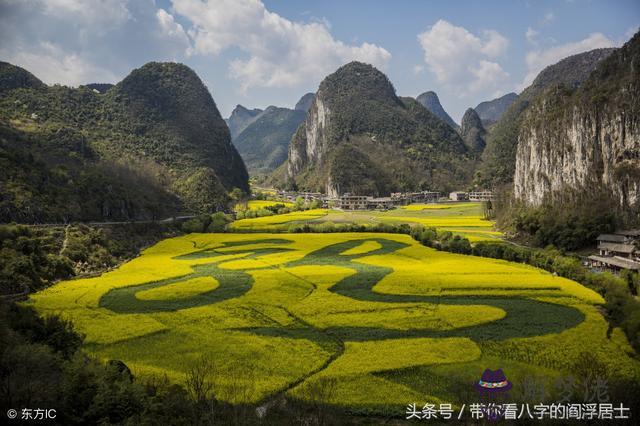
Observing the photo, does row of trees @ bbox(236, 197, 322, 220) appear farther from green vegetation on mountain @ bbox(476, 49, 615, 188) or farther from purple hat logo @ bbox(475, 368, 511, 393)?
purple hat logo @ bbox(475, 368, 511, 393)

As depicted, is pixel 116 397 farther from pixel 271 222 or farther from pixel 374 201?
pixel 374 201

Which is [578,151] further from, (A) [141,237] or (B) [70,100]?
(B) [70,100]

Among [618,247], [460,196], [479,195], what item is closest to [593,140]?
[618,247]

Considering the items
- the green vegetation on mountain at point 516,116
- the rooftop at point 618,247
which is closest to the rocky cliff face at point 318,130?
the green vegetation on mountain at point 516,116

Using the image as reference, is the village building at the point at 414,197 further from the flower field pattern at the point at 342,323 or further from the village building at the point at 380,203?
the flower field pattern at the point at 342,323

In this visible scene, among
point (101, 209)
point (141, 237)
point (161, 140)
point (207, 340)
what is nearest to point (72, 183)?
point (101, 209)
